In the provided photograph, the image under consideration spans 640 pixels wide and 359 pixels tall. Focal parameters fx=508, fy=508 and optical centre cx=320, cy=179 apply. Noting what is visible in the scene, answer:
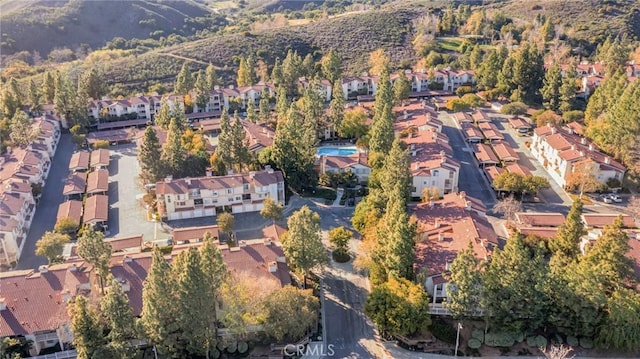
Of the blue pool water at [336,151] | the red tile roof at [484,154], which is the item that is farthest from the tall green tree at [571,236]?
the blue pool water at [336,151]

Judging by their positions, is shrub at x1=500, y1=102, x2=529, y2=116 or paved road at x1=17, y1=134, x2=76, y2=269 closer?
paved road at x1=17, y1=134, x2=76, y2=269

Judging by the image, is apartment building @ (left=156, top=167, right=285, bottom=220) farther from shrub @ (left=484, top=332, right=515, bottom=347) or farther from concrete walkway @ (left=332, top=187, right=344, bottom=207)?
shrub @ (left=484, top=332, right=515, bottom=347)

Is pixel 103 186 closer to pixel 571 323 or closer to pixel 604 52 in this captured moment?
pixel 571 323

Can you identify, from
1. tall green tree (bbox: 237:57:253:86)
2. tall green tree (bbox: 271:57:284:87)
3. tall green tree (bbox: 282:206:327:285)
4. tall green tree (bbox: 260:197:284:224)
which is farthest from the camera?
tall green tree (bbox: 237:57:253:86)

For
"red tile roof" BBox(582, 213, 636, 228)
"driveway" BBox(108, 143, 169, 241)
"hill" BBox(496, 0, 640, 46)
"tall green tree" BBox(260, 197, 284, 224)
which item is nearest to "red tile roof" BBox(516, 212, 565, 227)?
"red tile roof" BBox(582, 213, 636, 228)

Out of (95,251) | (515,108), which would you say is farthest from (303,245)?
(515,108)

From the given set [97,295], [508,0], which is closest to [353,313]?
[97,295]

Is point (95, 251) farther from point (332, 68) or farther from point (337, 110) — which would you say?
point (332, 68)
